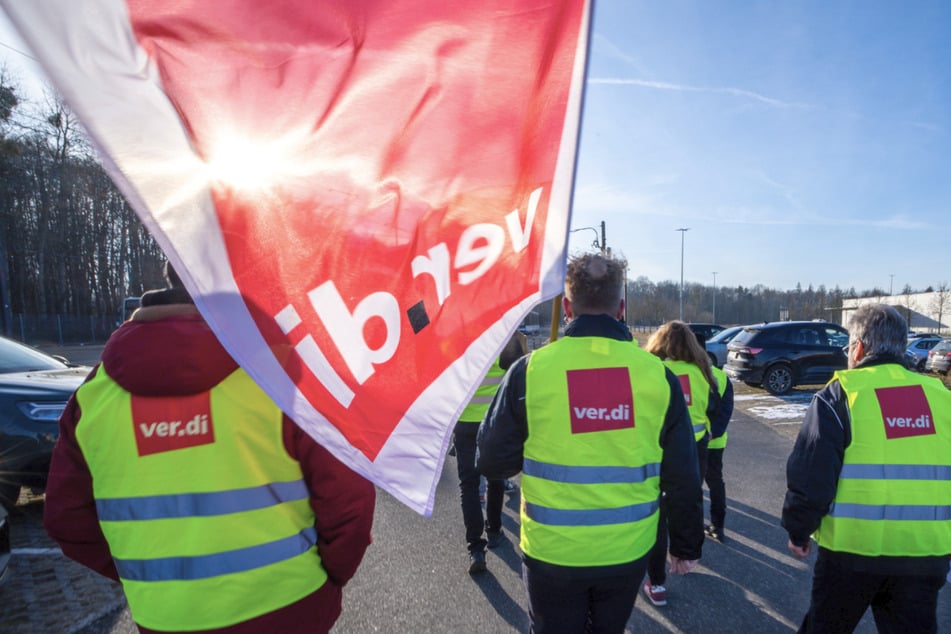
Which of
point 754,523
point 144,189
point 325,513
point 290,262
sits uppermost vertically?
point 144,189

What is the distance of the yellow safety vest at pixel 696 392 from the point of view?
12.6ft

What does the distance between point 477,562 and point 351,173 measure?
333cm

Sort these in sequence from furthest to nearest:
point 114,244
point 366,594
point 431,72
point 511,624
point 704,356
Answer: point 114,244 → point 704,356 → point 366,594 → point 511,624 → point 431,72

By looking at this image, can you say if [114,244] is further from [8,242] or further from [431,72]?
[431,72]

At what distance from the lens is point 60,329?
1261 inches

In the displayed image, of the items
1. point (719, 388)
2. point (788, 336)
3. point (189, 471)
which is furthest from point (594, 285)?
point (788, 336)

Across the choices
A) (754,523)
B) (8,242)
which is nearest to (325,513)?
(754,523)

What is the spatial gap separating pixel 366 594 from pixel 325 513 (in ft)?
7.71

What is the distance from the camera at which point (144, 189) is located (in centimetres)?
98

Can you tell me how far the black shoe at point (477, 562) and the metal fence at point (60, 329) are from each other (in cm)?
3683

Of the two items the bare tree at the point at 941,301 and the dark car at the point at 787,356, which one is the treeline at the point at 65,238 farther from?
the bare tree at the point at 941,301

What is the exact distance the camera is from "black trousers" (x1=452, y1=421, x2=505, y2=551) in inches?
146

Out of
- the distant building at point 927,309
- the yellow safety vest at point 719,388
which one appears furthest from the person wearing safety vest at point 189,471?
the distant building at point 927,309

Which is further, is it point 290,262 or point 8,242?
point 8,242
